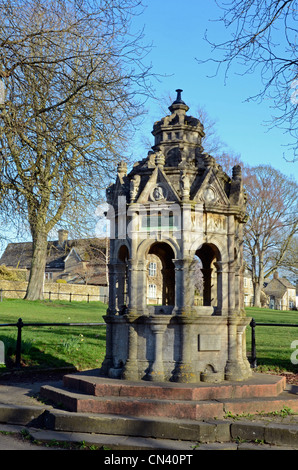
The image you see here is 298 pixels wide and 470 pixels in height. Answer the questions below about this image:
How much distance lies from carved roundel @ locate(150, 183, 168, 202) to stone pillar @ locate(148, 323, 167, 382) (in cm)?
210

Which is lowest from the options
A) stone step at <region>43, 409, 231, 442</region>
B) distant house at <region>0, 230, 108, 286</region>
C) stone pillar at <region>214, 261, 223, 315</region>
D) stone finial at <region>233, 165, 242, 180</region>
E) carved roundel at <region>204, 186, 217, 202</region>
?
stone step at <region>43, 409, 231, 442</region>

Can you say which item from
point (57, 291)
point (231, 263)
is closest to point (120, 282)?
point (231, 263)

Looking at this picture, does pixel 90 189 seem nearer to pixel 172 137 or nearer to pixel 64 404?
pixel 172 137

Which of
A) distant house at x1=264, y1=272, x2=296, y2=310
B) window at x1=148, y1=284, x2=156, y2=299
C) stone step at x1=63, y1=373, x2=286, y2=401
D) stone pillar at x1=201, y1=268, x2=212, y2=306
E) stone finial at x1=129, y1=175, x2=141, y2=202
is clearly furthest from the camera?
distant house at x1=264, y1=272, x2=296, y2=310

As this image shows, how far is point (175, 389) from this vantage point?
6.70 metres

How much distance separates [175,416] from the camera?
6270mm

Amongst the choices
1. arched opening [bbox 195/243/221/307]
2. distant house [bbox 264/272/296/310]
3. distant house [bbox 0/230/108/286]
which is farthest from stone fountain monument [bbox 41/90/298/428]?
distant house [bbox 264/272/296/310]

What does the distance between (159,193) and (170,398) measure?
3.31 meters

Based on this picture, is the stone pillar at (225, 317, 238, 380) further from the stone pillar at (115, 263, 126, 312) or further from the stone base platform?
the stone pillar at (115, 263, 126, 312)

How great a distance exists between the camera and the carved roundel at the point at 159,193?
26.6ft

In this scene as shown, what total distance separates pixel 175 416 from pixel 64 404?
168 centimetres

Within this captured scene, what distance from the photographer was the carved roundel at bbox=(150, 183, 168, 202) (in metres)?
8.10

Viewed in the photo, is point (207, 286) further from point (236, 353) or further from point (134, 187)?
point (134, 187)
